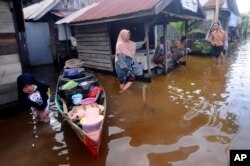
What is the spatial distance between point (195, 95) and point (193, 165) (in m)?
3.84

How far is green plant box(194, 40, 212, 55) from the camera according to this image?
15.0 metres

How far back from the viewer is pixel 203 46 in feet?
50.0

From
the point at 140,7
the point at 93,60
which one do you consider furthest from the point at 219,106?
the point at 93,60

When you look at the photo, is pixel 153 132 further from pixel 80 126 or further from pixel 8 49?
pixel 8 49

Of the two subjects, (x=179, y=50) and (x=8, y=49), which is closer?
(x=8, y=49)

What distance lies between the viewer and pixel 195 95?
721cm

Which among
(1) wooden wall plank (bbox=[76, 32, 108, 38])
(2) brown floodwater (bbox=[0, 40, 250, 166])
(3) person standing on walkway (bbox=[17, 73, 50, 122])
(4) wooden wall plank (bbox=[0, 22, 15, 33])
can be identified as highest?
(4) wooden wall plank (bbox=[0, 22, 15, 33])

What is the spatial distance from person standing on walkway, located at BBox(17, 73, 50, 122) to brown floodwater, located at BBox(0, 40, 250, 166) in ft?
1.73

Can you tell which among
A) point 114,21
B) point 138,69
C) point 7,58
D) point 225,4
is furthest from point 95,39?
point 225,4

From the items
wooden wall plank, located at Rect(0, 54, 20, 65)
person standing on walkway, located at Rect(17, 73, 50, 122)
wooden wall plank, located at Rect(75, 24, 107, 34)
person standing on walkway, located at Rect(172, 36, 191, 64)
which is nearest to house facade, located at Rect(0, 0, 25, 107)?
wooden wall plank, located at Rect(0, 54, 20, 65)

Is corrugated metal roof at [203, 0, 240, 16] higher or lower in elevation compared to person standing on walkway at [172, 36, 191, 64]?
A: higher

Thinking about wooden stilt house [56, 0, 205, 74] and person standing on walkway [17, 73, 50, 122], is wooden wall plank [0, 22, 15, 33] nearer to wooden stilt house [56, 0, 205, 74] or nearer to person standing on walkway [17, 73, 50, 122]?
person standing on walkway [17, 73, 50, 122]

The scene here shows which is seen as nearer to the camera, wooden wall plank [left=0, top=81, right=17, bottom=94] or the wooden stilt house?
wooden wall plank [left=0, top=81, right=17, bottom=94]

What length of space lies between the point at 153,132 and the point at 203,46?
1195 centimetres
